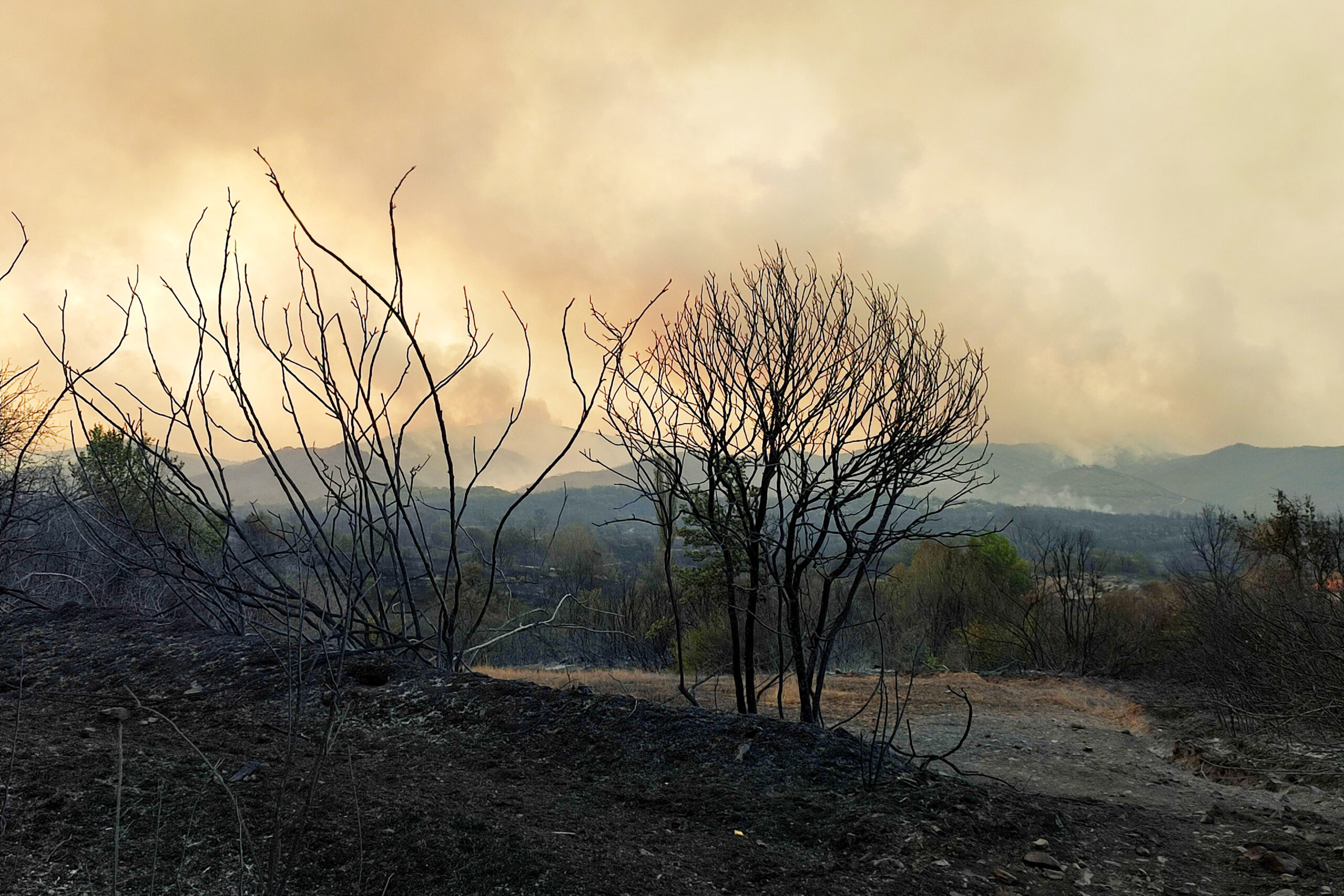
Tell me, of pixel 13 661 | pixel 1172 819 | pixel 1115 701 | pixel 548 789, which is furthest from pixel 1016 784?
pixel 1115 701

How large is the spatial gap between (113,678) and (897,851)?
442 centimetres

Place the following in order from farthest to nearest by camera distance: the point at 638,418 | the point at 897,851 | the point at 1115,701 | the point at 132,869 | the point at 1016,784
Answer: the point at 1115,701 → the point at 1016,784 → the point at 638,418 → the point at 897,851 → the point at 132,869

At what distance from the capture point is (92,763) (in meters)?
2.74

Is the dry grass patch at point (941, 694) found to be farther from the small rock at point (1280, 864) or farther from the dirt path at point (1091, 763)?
the small rock at point (1280, 864)

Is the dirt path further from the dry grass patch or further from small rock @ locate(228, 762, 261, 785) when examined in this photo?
small rock @ locate(228, 762, 261, 785)

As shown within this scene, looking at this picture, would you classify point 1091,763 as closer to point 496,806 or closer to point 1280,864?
point 1280,864

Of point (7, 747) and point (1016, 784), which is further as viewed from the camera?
point (1016, 784)

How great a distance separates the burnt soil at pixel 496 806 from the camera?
90.4 inches

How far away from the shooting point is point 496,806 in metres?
2.96

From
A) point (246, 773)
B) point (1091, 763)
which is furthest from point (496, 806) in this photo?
point (1091, 763)

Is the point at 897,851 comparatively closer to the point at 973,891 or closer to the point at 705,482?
the point at 973,891

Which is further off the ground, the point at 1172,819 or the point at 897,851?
the point at 897,851

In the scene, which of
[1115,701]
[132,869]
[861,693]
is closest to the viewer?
[132,869]

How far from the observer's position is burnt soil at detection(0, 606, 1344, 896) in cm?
230
